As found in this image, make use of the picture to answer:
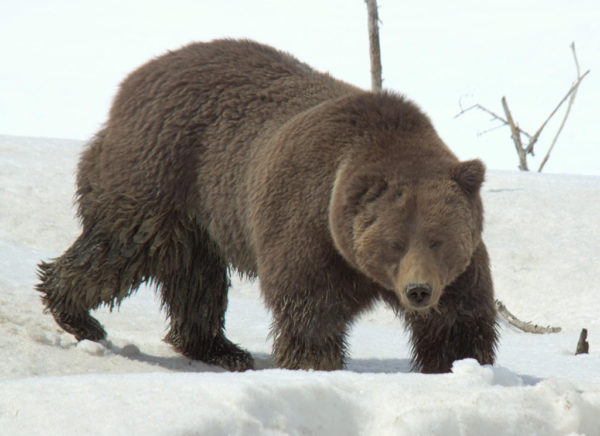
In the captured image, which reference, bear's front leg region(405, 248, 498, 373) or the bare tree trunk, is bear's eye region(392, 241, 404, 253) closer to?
bear's front leg region(405, 248, 498, 373)

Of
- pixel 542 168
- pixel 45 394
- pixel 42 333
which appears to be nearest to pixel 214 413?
pixel 45 394

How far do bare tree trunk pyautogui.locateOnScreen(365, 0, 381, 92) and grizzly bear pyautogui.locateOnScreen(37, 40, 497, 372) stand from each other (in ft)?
26.3

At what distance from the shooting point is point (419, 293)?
474cm

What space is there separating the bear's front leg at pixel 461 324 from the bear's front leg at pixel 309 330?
1.65 ft

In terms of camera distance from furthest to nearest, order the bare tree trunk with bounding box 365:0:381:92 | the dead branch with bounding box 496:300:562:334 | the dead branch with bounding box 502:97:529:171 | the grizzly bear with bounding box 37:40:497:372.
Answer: the dead branch with bounding box 502:97:529:171 < the bare tree trunk with bounding box 365:0:381:92 < the dead branch with bounding box 496:300:562:334 < the grizzly bear with bounding box 37:40:497:372

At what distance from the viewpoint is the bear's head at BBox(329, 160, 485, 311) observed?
4898 mm

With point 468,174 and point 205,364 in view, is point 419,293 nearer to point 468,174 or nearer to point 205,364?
point 468,174

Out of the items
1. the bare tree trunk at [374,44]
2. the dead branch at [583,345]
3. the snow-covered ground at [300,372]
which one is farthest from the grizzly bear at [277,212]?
the bare tree trunk at [374,44]

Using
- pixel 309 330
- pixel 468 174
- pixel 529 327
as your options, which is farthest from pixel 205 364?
pixel 529 327

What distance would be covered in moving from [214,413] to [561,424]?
1.65m

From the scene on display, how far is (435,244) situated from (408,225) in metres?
0.19

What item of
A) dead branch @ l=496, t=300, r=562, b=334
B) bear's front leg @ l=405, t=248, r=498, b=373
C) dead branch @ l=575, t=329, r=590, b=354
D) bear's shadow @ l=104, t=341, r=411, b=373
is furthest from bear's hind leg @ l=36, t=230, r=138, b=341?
dead branch @ l=496, t=300, r=562, b=334

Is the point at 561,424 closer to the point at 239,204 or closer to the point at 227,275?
the point at 239,204

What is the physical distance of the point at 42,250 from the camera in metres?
10.4
